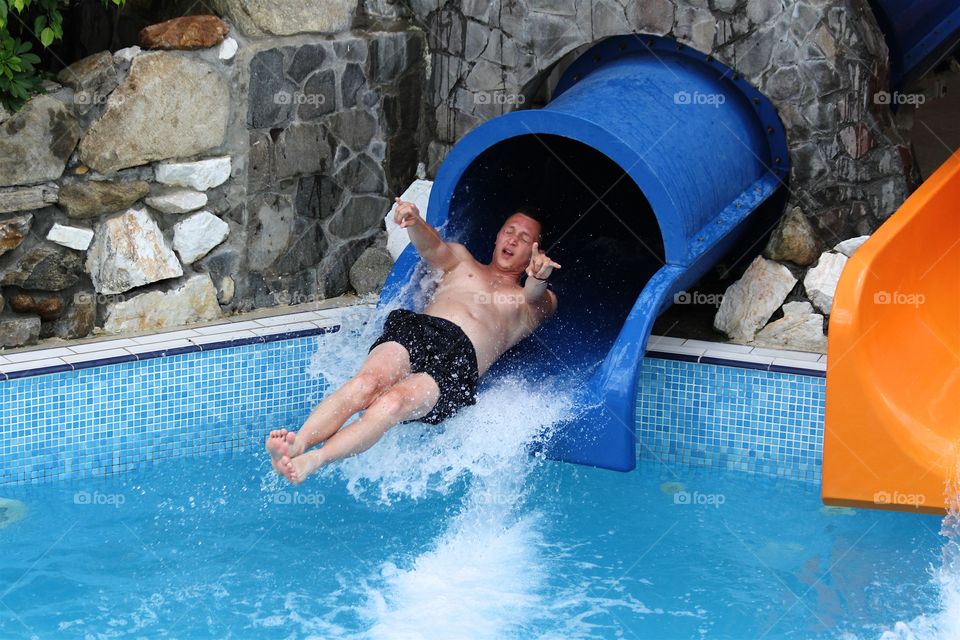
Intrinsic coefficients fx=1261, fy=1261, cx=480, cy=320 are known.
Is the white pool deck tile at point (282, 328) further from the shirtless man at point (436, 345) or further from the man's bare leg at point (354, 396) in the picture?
the man's bare leg at point (354, 396)

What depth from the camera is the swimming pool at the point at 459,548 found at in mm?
3551

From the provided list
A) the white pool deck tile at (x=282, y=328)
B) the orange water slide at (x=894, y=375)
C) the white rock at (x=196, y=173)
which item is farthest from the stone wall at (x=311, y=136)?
the orange water slide at (x=894, y=375)

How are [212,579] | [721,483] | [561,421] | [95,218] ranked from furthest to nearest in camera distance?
[95,218], [721,483], [561,421], [212,579]

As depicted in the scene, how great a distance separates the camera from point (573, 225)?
→ 533cm

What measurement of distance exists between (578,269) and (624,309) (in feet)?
0.98

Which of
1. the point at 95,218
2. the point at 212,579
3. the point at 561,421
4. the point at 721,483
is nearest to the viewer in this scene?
the point at 212,579

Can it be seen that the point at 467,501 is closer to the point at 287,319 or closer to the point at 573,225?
the point at 287,319

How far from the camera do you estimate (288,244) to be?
5.35 meters

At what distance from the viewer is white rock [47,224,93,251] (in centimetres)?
470

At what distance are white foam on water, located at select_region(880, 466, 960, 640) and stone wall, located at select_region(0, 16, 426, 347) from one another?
2766mm

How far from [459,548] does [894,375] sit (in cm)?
154

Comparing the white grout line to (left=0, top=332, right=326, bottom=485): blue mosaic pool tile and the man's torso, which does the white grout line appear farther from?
the man's torso

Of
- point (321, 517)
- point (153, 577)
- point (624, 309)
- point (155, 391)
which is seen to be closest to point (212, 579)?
point (153, 577)

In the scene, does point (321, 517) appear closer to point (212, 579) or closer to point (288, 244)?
point (212, 579)
